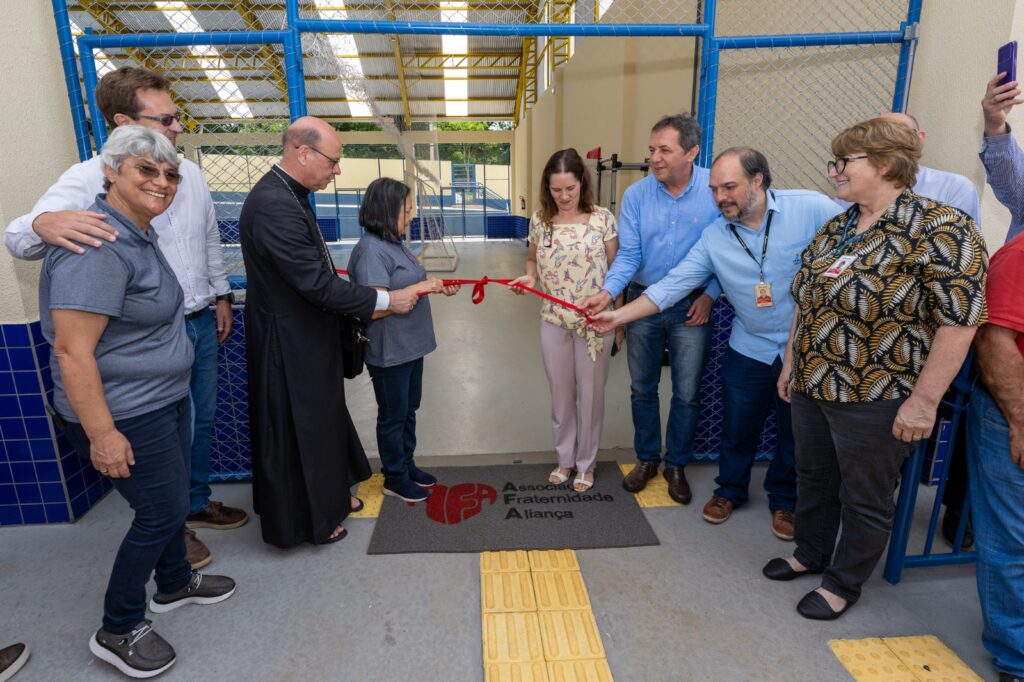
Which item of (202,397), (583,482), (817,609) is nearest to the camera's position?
(817,609)

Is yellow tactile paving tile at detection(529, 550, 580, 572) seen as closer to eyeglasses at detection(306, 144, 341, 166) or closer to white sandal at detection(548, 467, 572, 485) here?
white sandal at detection(548, 467, 572, 485)

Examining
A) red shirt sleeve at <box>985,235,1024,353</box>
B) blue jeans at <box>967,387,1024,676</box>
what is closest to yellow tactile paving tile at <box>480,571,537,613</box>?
blue jeans at <box>967,387,1024,676</box>

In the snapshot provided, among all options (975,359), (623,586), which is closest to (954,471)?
(975,359)

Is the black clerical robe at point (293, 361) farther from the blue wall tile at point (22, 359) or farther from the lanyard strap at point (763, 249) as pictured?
the lanyard strap at point (763, 249)

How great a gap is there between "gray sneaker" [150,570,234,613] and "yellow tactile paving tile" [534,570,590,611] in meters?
1.08

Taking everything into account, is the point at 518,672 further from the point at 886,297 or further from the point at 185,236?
the point at 185,236

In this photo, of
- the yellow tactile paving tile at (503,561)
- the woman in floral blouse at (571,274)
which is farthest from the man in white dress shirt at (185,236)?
the woman in floral blouse at (571,274)

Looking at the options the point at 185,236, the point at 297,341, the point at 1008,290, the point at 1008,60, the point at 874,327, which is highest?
the point at 1008,60

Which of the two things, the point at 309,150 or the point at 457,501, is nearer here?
the point at 309,150

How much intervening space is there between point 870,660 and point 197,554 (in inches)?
91.0

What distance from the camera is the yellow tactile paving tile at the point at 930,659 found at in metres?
1.68

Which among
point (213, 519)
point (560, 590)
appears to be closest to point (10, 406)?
point (213, 519)

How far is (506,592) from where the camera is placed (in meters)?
2.06

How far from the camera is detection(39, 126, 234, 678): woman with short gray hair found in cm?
140
